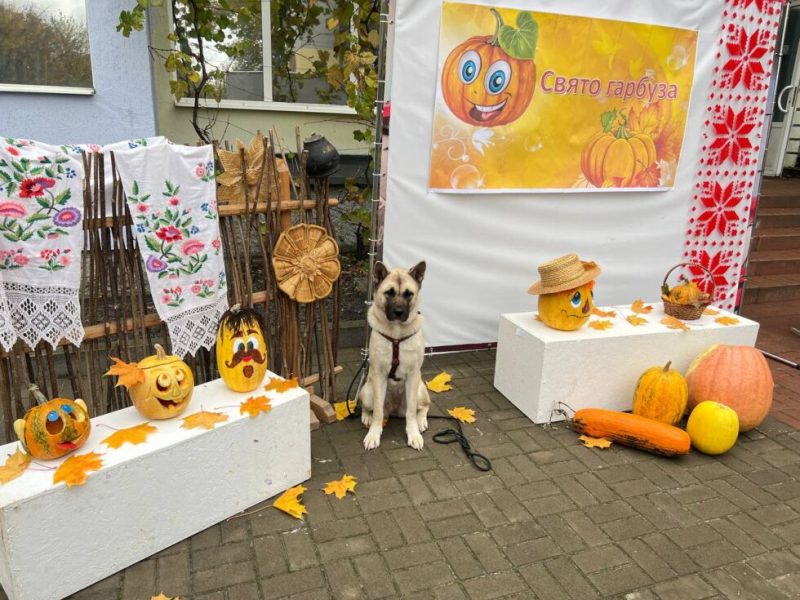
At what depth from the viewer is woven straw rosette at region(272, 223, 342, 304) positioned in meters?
3.59

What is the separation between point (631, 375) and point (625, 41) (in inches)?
113

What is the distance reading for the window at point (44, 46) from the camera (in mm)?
6551

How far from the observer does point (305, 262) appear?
145 inches

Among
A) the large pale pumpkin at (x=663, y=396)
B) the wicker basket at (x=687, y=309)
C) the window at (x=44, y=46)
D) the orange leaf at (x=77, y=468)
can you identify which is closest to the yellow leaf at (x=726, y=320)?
the wicker basket at (x=687, y=309)

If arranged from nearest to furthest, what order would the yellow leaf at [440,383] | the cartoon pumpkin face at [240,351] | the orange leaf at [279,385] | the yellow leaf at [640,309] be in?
the cartoon pumpkin face at [240,351], the orange leaf at [279,385], the yellow leaf at [440,383], the yellow leaf at [640,309]

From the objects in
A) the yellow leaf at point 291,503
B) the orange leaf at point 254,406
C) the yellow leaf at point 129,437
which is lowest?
the yellow leaf at point 291,503

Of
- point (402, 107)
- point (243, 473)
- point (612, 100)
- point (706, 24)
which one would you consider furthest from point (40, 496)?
point (706, 24)

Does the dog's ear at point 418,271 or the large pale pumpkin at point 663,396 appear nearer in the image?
the dog's ear at point 418,271

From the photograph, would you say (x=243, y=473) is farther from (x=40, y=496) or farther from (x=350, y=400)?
(x=350, y=400)

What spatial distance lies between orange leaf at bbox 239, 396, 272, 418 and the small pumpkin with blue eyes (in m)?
0.75

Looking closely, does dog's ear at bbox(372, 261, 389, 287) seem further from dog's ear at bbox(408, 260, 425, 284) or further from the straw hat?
the straw hat

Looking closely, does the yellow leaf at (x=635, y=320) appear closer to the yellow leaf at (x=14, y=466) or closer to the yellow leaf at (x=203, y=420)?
the yellow leaf at (x=203, y=420)

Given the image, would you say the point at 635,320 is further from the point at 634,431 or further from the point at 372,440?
the point at 372,440

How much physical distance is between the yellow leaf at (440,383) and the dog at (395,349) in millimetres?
643
